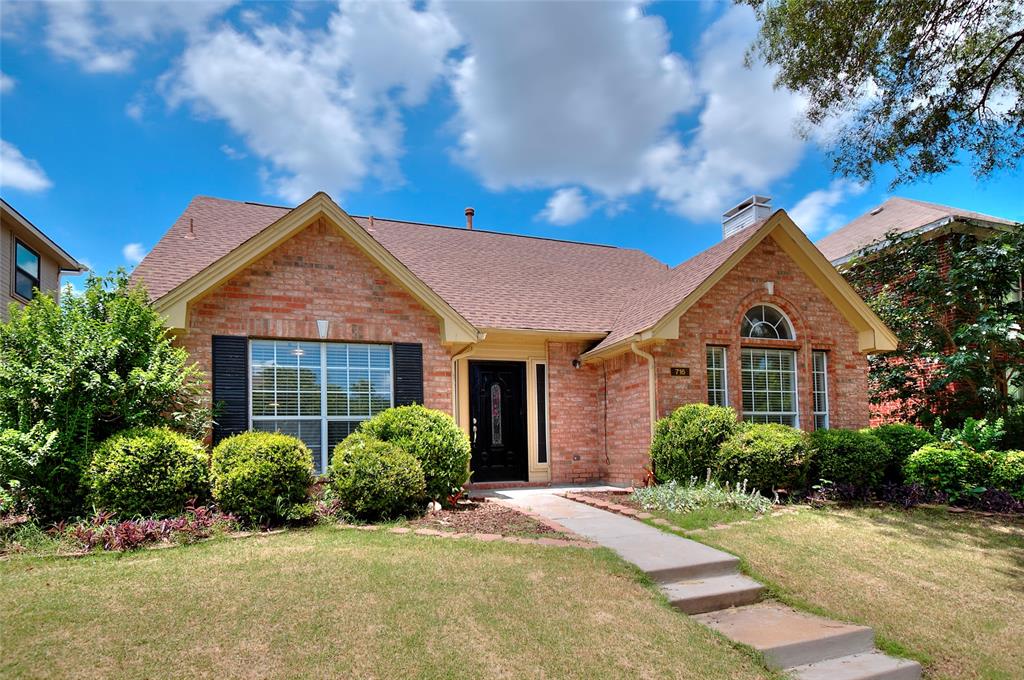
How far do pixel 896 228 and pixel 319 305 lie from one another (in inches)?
543

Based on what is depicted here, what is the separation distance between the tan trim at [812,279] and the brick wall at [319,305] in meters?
3.55

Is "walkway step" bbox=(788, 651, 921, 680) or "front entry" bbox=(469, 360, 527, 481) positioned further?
"front entry" bbox=(469, 360, 527, 481)

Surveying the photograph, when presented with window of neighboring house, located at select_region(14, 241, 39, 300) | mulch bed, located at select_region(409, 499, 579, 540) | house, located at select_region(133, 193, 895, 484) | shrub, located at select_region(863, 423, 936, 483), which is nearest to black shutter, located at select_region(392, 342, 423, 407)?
house, located at select_region(133, 193, 895, 484)

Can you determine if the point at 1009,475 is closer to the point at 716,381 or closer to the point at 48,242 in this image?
the point at 716,381

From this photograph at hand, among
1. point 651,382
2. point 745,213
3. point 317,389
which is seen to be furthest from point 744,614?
point 745,213

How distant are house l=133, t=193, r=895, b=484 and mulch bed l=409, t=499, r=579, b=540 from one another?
247 centimetres

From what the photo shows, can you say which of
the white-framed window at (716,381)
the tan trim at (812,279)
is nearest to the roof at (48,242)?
the tan trim at (812,279)

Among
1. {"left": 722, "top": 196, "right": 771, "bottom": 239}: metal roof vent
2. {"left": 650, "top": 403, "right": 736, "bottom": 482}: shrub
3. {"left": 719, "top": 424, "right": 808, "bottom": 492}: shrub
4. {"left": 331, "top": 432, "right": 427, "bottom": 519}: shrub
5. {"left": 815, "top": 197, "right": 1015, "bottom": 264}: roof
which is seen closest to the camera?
{"left": 331, "top": 432, "right": 427, "bottom": 519}: shrub

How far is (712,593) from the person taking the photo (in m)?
6.15

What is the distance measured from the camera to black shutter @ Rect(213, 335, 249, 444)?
952cm

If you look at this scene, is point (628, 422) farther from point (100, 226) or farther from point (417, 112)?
point (100, 226)

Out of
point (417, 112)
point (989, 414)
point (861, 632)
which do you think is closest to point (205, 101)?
point (417, 112)

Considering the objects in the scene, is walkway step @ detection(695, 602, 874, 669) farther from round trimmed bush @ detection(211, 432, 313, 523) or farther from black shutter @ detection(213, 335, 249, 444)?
black shutter @ detection(213, 335, 249, 444)

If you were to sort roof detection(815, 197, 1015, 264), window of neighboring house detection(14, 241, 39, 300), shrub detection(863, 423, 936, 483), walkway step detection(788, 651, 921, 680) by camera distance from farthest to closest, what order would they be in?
1. window of neighboring house detection(14, 241, 39, 300)
2. roof detection(815, 197, 1015, 264)
3. shrub detection(863, 423, 936, 483)
4. walkway step detection(788, 651, 921, 680)
